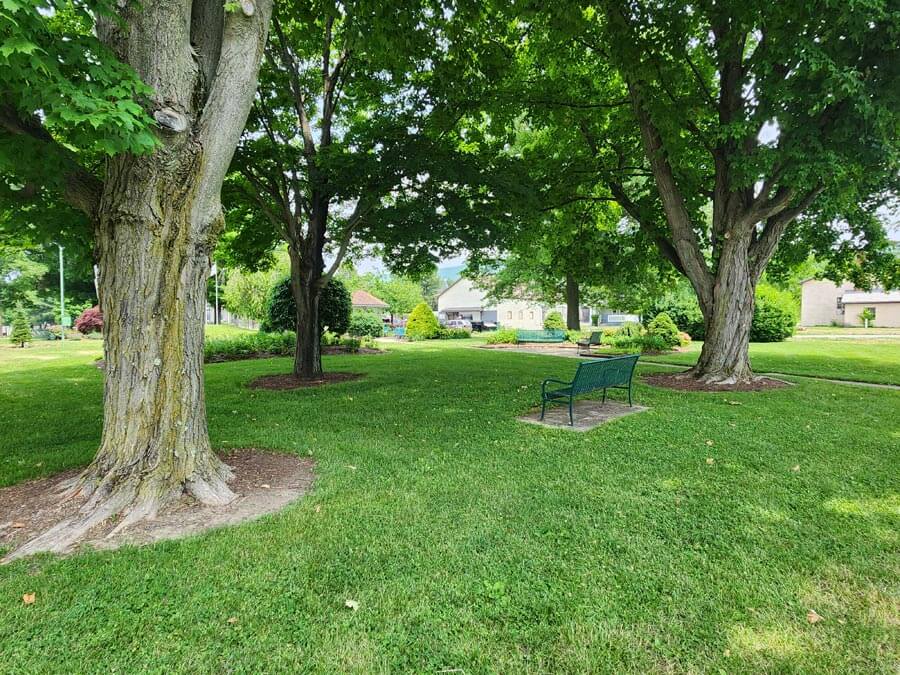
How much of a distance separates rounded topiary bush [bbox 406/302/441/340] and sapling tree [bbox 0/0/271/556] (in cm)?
2692

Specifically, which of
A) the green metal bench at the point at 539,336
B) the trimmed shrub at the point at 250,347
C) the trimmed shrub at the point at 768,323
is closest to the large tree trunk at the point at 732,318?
the trimmed shrub at the point at 250,347

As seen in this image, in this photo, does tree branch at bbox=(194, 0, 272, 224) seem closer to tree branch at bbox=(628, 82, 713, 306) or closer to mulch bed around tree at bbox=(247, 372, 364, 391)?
mulch bed around tree at bbox=(247, 372, 364, 391)

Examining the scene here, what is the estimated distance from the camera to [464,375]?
40.1ft

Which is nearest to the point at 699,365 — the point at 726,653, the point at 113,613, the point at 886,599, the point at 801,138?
the point at 801,138

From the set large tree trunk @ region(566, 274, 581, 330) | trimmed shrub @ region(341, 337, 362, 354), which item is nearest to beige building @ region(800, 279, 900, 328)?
large tree trunk @ region(566, 274, 581, 330)

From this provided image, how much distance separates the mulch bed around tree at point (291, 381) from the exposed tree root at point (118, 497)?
20.7 feet

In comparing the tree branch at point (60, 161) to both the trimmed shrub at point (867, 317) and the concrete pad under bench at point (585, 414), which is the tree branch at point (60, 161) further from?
the trimmed shrub at point (867, 317)

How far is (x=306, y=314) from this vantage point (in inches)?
445

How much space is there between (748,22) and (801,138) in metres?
2.25

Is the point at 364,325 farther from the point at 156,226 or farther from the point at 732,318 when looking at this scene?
the point at 156,226

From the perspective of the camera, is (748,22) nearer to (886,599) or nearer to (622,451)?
(622,451)

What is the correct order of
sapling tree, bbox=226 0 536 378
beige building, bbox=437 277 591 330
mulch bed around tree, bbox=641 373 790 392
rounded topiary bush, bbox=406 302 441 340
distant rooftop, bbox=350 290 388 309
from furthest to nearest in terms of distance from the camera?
1. beige building, bbox=437 277 591 330
2. distant rooftop, bbox=350 290 388 309
3. rounded topiary bush, bbox=406 302 441 340
4. mulch bed around tree, bbox=641 373 790 392
5. sapling tree, bbox=226 0 536 378

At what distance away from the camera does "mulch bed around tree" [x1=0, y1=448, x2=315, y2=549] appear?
3.55 m

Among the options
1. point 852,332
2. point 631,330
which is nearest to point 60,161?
point 631,330
